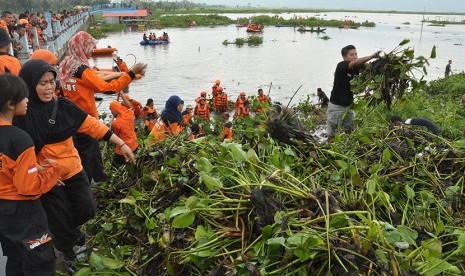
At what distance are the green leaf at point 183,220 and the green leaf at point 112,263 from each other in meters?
0.40

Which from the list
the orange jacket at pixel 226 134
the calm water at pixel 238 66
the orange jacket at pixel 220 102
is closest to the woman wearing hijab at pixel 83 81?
the orange jacket at pixel 226 134

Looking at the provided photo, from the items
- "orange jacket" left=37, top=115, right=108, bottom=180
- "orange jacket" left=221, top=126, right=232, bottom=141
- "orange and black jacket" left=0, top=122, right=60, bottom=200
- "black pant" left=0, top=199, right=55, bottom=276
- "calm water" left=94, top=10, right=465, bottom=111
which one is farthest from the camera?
"calm water" left=94, top=10, right=465, bottom=111

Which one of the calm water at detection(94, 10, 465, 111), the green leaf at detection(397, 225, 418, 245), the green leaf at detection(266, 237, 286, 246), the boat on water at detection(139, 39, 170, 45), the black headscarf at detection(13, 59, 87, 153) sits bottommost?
the calm water at detection(94, 10, 465, 111)

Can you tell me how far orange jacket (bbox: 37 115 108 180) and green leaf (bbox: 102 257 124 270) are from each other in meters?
0.79

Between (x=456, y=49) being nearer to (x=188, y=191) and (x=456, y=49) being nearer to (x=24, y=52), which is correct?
(x=24, y=52)

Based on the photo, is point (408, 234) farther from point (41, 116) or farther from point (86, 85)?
point (86, 85)

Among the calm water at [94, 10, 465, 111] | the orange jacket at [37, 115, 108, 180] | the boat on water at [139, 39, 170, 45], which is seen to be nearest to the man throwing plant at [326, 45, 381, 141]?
the orange jacket at [37, 115, 108, 180]

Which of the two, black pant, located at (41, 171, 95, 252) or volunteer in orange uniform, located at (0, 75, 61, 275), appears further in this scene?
black pant, located at (41, 171, 95, 252)

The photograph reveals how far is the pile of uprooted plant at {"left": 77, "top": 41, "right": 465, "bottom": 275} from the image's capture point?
5.09 feet

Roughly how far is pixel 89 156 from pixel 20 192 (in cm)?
134

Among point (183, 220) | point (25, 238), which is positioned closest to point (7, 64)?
point (25, 238)

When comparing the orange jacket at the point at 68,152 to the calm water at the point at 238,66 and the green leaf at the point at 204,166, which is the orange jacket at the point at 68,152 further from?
the calm water at the point at 238,66

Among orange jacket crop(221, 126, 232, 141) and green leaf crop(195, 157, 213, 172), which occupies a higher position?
green leaf crop(195, 157, 213, 172)

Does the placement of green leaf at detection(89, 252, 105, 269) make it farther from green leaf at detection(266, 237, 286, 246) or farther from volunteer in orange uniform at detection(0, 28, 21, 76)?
volunteer in orange uniform at detection(0, 28, 21, 76)
